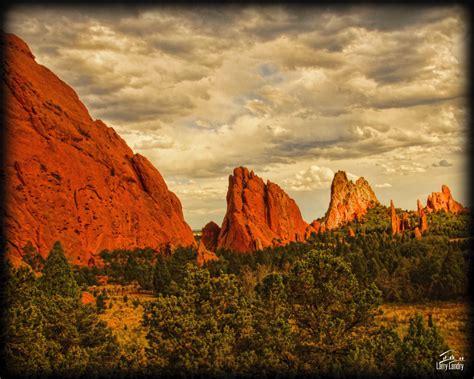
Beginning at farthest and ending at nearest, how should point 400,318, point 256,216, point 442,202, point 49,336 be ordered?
point 442,202, point 256,216, point 400,318, point 49,336

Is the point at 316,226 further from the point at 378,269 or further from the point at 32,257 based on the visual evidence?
the point at 32,257

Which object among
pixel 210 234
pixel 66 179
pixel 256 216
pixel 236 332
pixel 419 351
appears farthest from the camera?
pixel 210 234

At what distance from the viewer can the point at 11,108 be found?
282ft

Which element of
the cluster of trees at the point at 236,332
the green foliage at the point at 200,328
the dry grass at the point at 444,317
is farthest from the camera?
the dry grass at the point at 444,317

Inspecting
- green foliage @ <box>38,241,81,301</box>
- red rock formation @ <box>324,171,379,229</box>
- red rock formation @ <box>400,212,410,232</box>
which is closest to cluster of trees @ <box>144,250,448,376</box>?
green foliage @ <box>38,241,81,301</box>

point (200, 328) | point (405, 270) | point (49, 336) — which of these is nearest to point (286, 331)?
point (200, 328)

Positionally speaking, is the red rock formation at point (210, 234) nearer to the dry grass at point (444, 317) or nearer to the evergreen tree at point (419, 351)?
the dry grass at point (444, 317)

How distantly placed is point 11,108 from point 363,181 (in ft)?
402

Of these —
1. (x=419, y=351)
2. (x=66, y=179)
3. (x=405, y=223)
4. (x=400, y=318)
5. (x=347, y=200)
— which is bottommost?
(x=400, y=318)

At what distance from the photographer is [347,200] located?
152125 mm

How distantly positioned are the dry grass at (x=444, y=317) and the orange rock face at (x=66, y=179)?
6293 centimetres

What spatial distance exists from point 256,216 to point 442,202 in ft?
214

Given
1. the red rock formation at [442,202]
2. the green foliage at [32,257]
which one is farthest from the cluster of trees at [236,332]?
the red rock formation at [442,202]

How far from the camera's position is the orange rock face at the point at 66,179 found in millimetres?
83000
